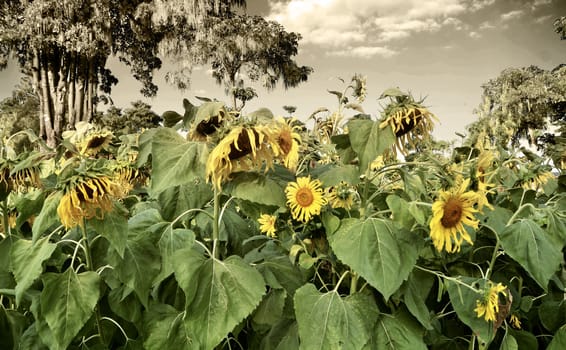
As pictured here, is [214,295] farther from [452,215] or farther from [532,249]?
[532,249]

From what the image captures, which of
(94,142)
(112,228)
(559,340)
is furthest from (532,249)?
(94,142)

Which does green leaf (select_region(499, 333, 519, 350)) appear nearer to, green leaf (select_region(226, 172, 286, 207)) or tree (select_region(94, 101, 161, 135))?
green leaf (select_region(226, 172, 286, 207))

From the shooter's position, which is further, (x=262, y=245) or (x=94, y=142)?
(x=94, y=142)

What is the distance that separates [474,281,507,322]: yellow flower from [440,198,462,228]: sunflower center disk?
160 millimetres

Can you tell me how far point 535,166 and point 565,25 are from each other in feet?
54.1

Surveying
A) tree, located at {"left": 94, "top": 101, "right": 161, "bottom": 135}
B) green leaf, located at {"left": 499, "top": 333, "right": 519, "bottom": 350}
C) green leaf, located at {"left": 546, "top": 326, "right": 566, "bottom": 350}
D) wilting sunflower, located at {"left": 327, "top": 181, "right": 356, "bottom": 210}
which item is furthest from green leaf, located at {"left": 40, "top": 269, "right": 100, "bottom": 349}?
tree, located at {"left": 94, "top": 101, "right": 161, "bottom": 135}

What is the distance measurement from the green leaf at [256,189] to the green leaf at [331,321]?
20 cm

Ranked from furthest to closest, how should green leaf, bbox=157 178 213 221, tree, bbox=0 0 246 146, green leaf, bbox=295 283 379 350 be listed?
1. tree, bbox=0 0 246 146
2. green leaf, bbox=157 178 213 221
3. green leaf, bbox=295 283 379 350

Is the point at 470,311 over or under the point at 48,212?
under

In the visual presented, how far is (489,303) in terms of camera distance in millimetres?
1092

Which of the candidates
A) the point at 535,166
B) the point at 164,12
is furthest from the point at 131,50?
the point at 535,166

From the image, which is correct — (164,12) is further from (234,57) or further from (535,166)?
(535,166)

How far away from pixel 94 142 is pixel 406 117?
3.68 ft

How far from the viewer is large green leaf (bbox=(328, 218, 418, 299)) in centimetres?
98
